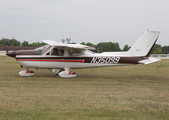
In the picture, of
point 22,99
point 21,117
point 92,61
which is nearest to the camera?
point 21,117

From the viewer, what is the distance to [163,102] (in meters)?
6.57

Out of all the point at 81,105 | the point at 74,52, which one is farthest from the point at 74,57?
the point at 81,105

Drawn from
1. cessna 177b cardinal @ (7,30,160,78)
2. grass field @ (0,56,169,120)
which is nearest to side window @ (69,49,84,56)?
cessna 177b cardinal @ (7,30,160,78)

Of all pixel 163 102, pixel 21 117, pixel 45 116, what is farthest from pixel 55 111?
pixel 163 102

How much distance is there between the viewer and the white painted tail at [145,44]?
12281 mm

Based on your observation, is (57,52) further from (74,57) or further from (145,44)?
(145,44)

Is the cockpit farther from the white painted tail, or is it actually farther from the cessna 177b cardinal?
the white painted tail

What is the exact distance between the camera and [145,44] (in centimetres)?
1241

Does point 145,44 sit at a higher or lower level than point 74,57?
higher

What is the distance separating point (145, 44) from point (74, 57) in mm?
4282

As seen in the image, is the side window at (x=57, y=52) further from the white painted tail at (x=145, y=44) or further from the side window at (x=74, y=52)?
the white painted tail at (x=145, y=44)

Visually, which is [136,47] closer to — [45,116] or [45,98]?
[45,98]

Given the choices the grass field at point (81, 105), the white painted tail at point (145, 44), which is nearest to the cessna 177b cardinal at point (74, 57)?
the white painted tail at point (145, 44)

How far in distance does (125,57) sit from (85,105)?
6902 mm
